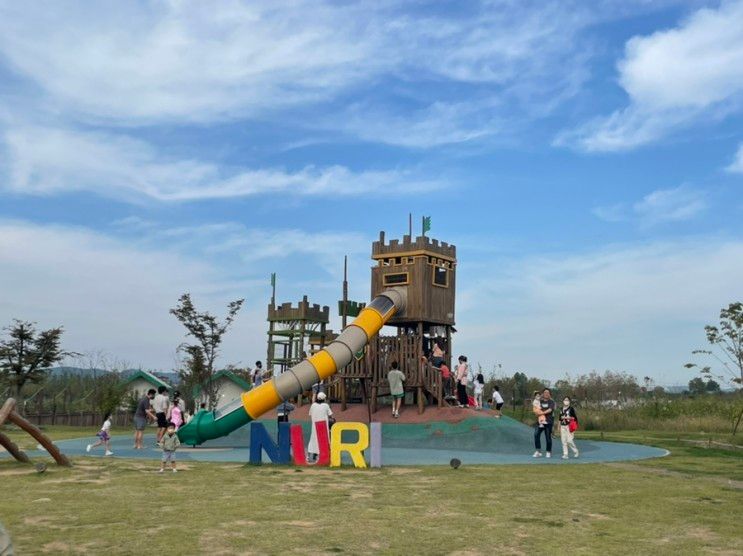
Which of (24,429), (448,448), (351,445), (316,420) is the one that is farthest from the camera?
(448,448)

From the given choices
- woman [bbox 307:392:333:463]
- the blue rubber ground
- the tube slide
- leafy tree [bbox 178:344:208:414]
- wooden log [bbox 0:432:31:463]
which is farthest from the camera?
leafy tree [bbox 178:344:208:414]

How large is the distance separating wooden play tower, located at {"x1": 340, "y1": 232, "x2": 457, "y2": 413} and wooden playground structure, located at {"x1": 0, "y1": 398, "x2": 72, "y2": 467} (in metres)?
12.9

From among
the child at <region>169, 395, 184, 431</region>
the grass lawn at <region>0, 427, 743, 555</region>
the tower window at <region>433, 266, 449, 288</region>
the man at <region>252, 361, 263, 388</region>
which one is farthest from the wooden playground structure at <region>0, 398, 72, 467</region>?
the tower window at <region>433, 266, 449, 288</region>

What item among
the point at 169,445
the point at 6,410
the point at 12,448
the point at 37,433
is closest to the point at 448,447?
the point at 169,445

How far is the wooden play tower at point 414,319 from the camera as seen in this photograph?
84.7 ft

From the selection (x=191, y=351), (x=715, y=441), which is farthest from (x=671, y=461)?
(x=191, y=351)

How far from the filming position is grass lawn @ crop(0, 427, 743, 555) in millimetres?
8109

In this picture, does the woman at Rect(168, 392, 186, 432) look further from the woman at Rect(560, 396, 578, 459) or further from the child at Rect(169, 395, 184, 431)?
the woman at Rect(560, 396, 578, 459)

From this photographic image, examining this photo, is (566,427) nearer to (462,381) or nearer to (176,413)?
(462,381)

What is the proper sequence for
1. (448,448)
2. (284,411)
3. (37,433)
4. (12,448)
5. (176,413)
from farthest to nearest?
(284,411)
(448,448)
(176,413)
(12,448)
(37,433)

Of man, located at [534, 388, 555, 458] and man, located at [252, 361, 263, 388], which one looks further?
man, located at [252, 361, 263, 388]

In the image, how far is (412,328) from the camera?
27.8 m

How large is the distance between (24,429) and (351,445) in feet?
21.6

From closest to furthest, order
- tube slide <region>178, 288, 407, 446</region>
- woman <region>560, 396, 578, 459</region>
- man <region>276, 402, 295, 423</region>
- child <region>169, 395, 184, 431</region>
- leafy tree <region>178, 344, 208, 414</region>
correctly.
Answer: woman <region>560, 396, 578, 459</region>
child <region>169, 395, 184, 431</region>
tube slide <region>178, 288, 407, 446</region>
man <region>276, 402, 295, 423</region>
leafy tree <region>178, 344, 208, 414</region>
